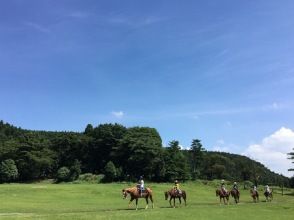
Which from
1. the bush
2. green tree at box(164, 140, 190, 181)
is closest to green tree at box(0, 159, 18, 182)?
the bush

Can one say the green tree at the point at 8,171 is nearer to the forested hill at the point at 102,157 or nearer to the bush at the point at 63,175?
the forested hill at the point at 102,157

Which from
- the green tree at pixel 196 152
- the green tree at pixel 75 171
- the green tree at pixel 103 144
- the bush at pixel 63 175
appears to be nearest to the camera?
the bush at pixel 63 175

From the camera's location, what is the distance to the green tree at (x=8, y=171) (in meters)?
124

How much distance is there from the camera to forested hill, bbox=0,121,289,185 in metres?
120

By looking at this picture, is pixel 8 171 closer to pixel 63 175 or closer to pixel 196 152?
pixel 63 175

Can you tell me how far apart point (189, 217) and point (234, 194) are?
25520 mm

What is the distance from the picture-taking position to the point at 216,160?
181750mm

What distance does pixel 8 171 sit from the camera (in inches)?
4882

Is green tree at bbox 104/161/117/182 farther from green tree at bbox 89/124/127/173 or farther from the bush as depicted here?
green tree at bbox 89/124/127/173

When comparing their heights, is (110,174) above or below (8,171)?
above

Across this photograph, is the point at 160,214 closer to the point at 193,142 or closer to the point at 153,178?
the point at 153,178

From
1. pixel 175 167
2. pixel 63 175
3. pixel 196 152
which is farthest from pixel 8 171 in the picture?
pixel 196 152

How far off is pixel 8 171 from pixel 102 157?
28.7 meters

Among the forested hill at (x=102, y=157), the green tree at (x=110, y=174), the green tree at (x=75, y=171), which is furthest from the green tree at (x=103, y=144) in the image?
the green tree at (x=110, y=174)
